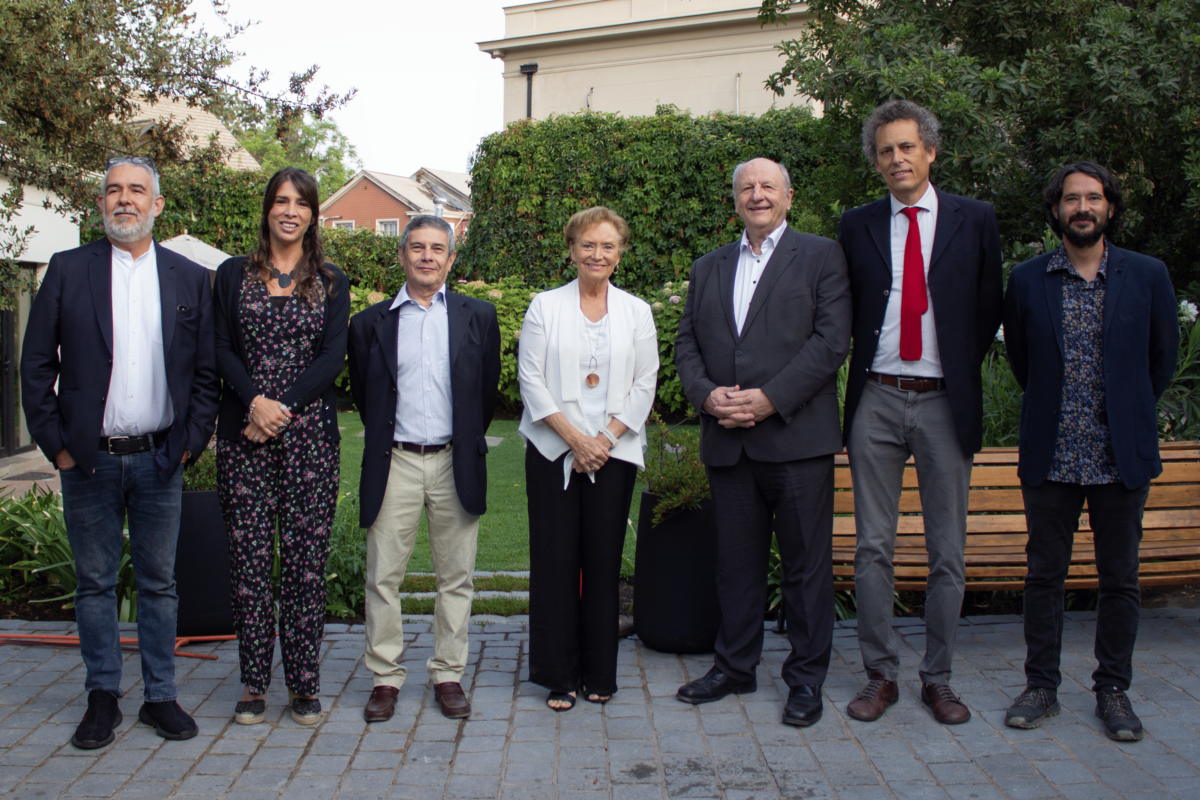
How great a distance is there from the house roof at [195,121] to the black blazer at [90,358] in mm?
3296

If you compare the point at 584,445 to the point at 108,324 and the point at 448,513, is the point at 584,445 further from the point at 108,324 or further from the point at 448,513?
the point at 108,324

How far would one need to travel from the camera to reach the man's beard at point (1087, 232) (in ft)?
11.8

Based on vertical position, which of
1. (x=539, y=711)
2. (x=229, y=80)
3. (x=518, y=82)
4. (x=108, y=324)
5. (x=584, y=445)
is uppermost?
(x=518, y=82)

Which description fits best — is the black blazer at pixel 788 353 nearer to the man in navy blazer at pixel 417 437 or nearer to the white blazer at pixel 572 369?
the white blazer at pixel 572 369

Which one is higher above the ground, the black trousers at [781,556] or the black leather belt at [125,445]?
the black leather belt at [125,445]

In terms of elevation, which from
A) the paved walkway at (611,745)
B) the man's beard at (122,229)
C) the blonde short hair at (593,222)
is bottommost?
the paved walkway at (611,745)

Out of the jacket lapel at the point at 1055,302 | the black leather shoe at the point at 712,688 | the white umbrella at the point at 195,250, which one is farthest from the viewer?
the white umbrella at the point at 195,250

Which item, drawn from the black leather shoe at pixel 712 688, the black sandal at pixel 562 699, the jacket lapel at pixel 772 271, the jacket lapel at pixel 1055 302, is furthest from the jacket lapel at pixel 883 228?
the black sandal at pixel 562 699

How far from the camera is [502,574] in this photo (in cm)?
575

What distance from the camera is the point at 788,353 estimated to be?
377cm

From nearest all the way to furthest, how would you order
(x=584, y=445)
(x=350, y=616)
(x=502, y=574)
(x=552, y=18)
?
1. (x=584, y=445)
2. (x=350, y=616)
3. (x=502, y=574)
4. (x=552, y=18)

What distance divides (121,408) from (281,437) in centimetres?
59

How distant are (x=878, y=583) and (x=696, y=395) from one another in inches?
43.2

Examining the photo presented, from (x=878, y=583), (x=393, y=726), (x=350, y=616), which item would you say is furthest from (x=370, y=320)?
(x=878, y=583)
